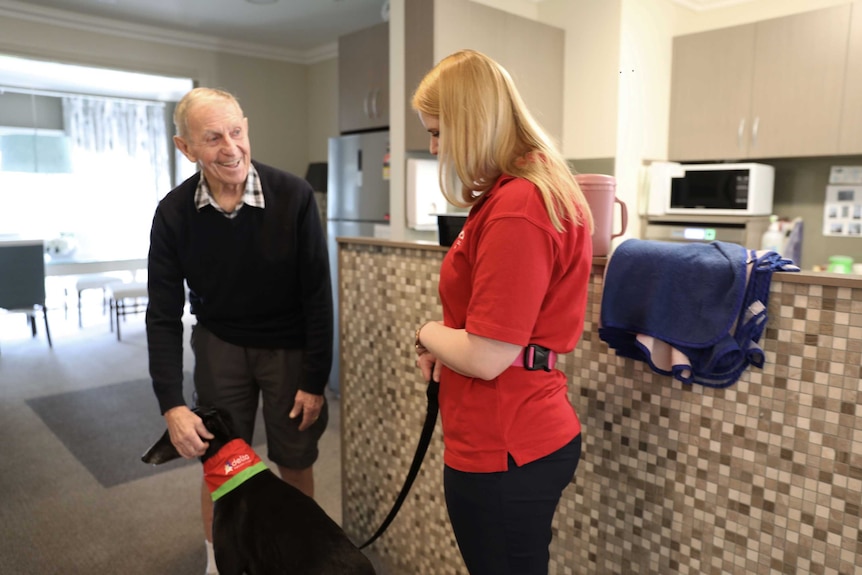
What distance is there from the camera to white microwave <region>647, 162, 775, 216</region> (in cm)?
332

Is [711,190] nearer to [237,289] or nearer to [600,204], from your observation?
[600,204]

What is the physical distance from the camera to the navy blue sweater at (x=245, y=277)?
174 centimetres

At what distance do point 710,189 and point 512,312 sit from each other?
2884 mm

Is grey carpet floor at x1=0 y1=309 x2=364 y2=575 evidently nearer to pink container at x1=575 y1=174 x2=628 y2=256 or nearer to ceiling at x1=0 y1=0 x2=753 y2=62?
pink container at x1=575 y1=174 x2=628 y2=256

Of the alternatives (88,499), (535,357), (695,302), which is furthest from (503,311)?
(88,499)

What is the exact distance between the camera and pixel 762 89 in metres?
3.31

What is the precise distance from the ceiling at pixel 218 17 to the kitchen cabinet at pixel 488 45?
1480 millimetres

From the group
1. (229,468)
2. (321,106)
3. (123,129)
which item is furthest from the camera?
(123,129)

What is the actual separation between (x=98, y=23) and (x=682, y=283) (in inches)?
197

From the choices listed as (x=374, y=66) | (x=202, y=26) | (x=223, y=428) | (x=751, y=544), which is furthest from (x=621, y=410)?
(x=202, y=26)

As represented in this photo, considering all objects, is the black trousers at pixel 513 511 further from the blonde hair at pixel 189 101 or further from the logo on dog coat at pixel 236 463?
the blonde hair at pixel 189 101

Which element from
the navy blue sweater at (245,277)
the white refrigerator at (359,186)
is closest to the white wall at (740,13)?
the white refrigerator at (359,186)

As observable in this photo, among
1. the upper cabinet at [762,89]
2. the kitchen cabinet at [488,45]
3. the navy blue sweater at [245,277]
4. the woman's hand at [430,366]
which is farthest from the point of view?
the upper cabinet at [762,89]

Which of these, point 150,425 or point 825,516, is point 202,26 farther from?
point 825,516
